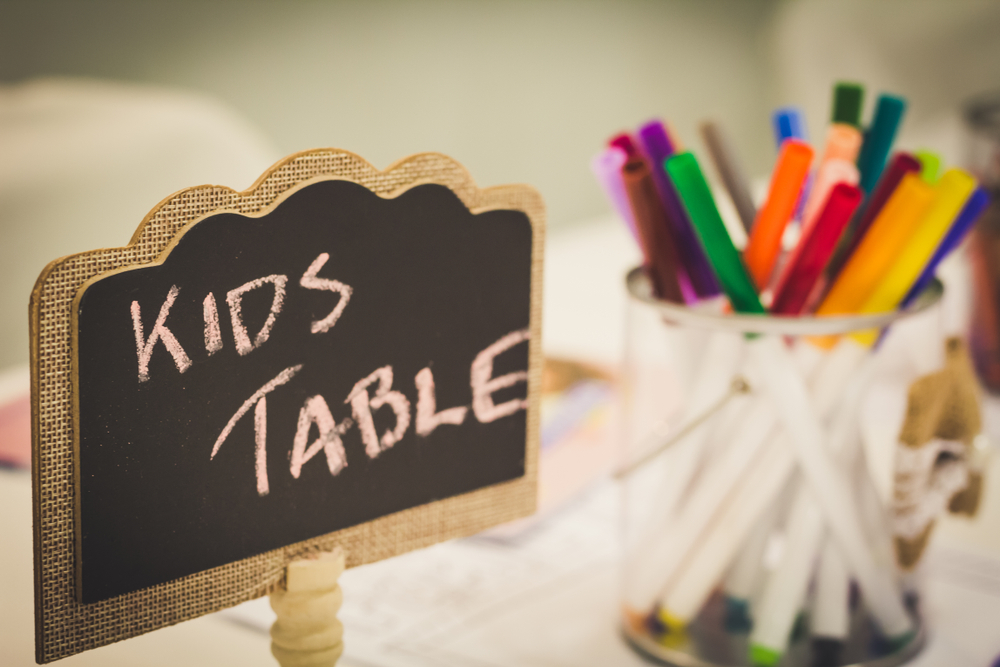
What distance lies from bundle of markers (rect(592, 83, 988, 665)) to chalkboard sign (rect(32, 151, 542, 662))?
0.25ft

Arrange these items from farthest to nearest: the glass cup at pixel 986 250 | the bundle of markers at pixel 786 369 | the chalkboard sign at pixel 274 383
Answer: the glass cup at pixel 986 250
the bundle of markers at pixel 786 369
the chalkboard sign at pixel 274 383

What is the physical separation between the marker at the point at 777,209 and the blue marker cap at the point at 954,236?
60 millimetres

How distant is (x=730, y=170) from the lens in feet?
1.41

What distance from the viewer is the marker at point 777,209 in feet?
1.18

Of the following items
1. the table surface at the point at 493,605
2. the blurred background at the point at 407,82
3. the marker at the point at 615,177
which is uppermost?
the blurred background at the point at 407,82

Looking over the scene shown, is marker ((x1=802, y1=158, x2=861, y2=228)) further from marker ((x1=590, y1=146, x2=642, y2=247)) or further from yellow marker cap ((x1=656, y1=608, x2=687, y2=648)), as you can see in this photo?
yellow marker cap ((x1=656, y1=608, x2=687, y2=648))

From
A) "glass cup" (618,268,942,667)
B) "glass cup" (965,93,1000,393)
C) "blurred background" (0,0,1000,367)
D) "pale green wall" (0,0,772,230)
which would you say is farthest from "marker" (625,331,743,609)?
"pale green wall" (0,0,772,230)

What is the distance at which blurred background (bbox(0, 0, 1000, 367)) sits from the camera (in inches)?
27.0

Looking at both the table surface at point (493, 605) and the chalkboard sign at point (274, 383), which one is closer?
the chalkboard sign at point (274, 383)

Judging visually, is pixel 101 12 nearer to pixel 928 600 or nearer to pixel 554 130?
pixel 554 130

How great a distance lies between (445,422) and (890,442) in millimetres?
238

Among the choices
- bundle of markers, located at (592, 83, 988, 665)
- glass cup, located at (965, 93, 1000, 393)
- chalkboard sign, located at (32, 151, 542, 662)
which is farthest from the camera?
glass cup, located at (965, 93, 1000, 393)

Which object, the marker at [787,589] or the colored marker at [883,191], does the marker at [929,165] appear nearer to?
the colored marker at [883,191]

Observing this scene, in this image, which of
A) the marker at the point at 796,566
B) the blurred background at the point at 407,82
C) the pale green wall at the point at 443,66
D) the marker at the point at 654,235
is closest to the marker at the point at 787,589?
the marker at the point at 796,566
